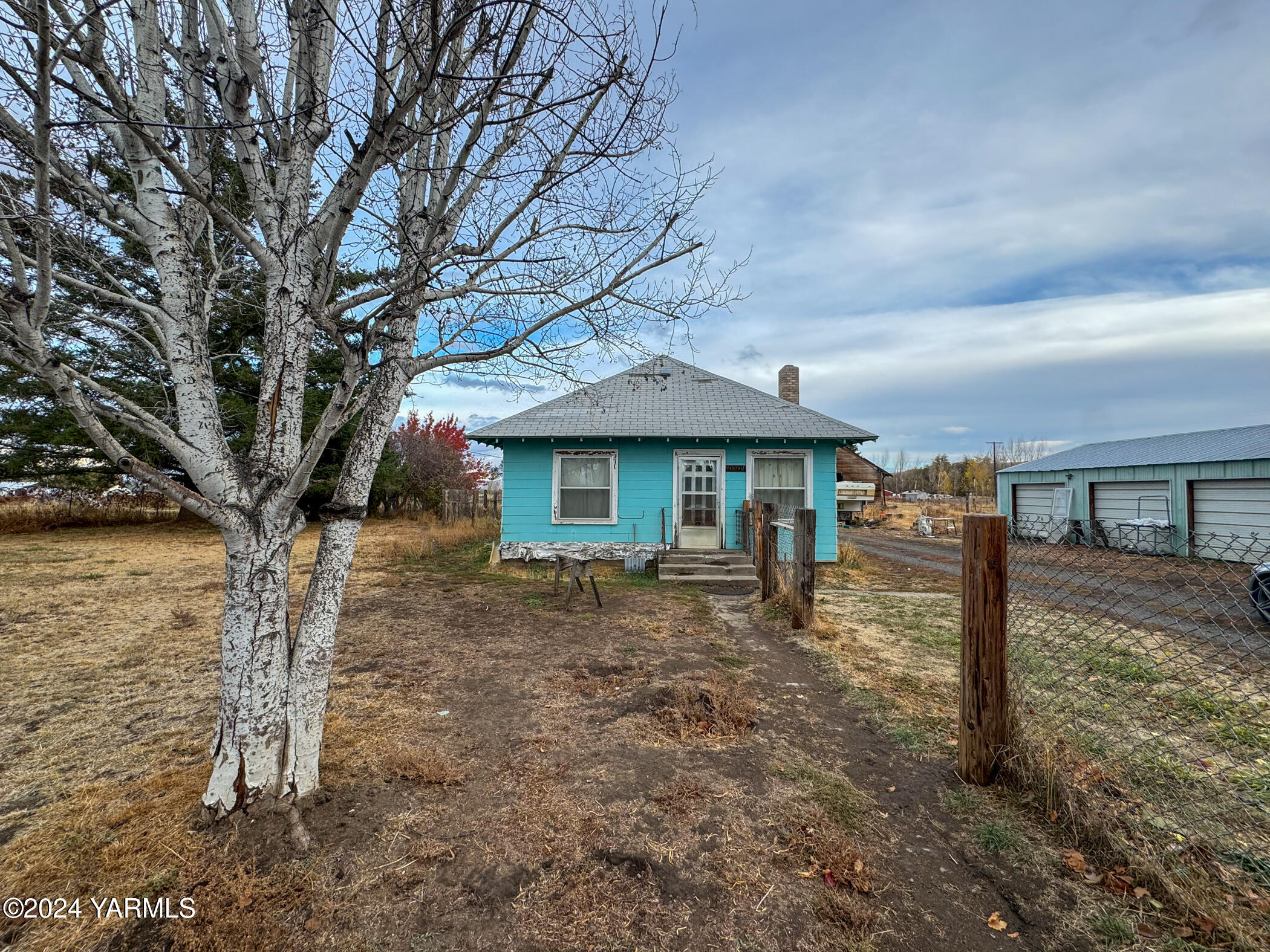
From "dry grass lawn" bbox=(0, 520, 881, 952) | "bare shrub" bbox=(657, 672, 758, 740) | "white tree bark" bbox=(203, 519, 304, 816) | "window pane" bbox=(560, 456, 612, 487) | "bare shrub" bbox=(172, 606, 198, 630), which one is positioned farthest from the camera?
"window pane" bbox=(560, 456, 612, 487)

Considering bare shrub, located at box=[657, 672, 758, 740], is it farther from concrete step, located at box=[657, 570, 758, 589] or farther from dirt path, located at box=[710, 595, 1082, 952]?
concrete step, located at box=[657, 570, 758, 589]

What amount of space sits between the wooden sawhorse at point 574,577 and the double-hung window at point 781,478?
416 centimetres

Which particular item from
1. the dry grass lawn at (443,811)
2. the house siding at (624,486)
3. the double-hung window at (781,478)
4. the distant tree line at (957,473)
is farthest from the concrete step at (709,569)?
the distant tree line at (957,473)

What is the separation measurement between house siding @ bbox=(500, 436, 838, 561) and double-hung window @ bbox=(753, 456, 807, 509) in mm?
259

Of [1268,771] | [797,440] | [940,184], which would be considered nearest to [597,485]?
[797,440]

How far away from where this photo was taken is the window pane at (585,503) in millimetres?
10289

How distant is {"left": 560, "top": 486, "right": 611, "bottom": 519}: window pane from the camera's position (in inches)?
405

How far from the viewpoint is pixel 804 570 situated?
5.77 meters

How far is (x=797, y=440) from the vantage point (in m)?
10.2

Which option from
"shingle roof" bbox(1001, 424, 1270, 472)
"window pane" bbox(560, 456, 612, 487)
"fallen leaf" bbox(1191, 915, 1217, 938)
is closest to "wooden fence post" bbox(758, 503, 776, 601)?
"window pane" bbox(560, 456, 612, 487)

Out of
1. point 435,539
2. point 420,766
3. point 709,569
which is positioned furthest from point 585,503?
point 420,766

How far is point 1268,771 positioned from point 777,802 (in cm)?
256

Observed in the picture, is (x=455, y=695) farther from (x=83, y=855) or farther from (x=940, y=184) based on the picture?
(x=940, y=184)

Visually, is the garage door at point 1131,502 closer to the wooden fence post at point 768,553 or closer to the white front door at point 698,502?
the white front door at point 698,502
